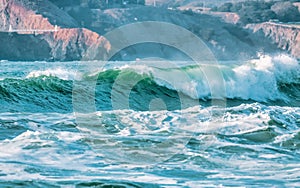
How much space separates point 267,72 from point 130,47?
65.1 meters

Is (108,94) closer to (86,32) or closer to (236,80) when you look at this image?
(236,80)

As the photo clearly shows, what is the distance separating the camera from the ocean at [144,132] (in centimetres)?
888

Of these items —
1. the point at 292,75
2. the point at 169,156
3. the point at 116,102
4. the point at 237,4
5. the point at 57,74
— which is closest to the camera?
the point at 169,156

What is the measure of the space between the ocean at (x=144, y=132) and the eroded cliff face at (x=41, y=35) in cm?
5669

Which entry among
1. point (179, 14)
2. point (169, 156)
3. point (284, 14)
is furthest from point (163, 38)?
point (169, 156)

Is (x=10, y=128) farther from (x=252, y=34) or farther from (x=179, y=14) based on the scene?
(x=179, y=14)

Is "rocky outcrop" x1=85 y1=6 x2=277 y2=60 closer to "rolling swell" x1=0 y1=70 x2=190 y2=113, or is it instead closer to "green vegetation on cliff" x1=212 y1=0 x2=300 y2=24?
"green vegetation on cliff" x1=212 y1=0 x2=300 y2=24

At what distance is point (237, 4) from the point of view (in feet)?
414

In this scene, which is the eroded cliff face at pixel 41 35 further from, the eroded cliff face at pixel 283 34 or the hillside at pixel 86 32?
the eroded cliff face at pixel 283 34

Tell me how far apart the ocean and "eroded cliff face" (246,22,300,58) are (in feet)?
236

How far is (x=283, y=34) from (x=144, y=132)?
282 ft

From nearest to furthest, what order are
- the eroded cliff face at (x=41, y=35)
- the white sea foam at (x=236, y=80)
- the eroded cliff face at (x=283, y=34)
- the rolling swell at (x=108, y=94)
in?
1. the rolling swell at (x=108, y=94)
2. the white sea foam at (x=236, y=80)
3. the eroded cliff face at (x=41, y=35)
4. the eroded cliff face at (x=283, y=34)

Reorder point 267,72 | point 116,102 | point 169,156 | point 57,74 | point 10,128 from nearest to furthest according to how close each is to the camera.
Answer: point 169,156, point 10,128, point 116,102, point 57,74, point 267,72

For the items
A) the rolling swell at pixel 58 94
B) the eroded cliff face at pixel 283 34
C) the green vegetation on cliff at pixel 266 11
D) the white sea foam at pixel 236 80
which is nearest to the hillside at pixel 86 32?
the eroded cliff face at pixel 283 34
